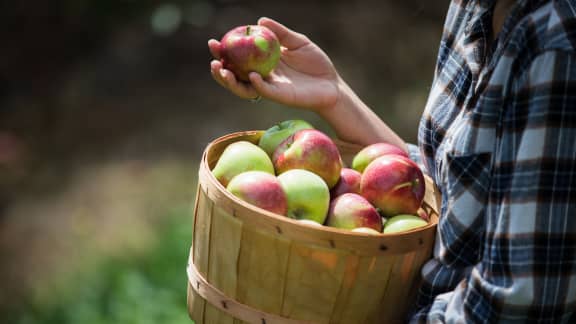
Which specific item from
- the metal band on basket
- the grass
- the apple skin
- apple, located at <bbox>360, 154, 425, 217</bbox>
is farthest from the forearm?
the grass

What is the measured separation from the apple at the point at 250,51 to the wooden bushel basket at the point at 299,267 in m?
0.39

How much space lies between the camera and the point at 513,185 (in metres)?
1.04

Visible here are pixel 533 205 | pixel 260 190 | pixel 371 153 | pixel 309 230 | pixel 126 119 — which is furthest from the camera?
pixel 126 119

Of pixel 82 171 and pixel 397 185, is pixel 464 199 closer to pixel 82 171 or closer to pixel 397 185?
pixel 397 185

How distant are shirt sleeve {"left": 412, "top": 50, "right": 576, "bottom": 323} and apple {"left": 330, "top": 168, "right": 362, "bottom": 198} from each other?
0.39 m

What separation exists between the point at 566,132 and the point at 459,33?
0.47 meters

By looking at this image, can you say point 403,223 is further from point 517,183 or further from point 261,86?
point 261,86

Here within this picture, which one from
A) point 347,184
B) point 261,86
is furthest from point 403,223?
point 261,86

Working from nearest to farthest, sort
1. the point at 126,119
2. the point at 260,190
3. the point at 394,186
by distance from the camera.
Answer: the point at 260,190 < the point at 394,186 < the point at 126,119

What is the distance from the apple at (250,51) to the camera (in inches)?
63.0

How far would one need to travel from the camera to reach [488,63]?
1.16 metres

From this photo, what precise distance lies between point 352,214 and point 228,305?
0.90 feet

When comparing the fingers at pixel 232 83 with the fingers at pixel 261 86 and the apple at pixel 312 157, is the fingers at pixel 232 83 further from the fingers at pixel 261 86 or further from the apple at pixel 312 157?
the apple at pixel 312 157

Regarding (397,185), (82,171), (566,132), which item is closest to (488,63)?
(566,132)
